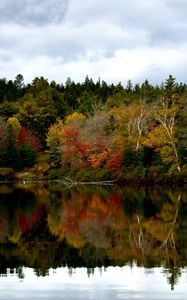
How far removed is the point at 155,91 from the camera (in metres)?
105

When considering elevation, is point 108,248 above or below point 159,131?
below

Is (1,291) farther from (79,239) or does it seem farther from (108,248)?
(79,239)

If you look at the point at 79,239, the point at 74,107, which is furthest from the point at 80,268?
the point at 74,107

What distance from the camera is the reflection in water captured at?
65.8 feet

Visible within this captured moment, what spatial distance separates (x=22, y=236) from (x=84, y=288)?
10826 millimetres

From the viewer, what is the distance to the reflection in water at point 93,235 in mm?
20062

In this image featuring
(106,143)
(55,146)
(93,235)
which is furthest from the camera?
(55,146)

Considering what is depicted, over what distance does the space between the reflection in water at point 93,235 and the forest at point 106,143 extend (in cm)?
2148

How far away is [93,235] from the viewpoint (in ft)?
87.9

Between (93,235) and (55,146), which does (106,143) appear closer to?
(55,146)

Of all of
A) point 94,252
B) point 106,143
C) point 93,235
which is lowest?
point 94,252

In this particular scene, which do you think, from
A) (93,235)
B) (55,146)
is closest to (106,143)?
(55,146)

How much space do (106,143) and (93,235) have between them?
151 feet

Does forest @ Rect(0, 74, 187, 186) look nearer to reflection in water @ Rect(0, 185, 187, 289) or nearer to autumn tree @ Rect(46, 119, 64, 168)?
autumn tree @ Rect(46, 119, 64, 168)
